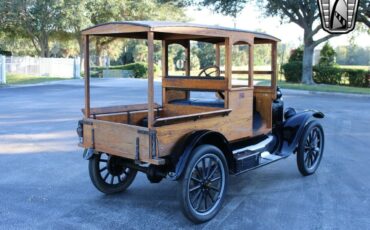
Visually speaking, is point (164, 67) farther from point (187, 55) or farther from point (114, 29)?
point (114, 29)

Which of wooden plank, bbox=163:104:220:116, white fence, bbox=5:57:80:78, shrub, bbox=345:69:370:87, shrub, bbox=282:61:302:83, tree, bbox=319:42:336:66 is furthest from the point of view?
white fence, bbox=5:57:80:78

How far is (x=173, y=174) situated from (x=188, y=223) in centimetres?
50

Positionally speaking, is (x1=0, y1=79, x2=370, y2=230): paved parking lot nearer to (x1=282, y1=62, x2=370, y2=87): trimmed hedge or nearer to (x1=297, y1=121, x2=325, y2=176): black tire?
(x1=297, y1=121, x2=325, y2=176): black tire

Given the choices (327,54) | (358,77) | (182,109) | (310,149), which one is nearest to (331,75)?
(358,77)

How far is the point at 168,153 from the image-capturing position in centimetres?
411

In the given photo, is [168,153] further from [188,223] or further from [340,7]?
[340,7]

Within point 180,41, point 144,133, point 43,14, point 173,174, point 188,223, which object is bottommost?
point 188,223

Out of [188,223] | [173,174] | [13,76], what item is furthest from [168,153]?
[13,76]

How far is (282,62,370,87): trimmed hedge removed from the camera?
985 inches

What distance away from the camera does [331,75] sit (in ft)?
85.4

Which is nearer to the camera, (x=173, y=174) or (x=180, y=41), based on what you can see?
(x=173, y=174)

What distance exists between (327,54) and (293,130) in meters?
25.1

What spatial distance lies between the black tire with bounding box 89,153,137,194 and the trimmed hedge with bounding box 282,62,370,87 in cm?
2284
